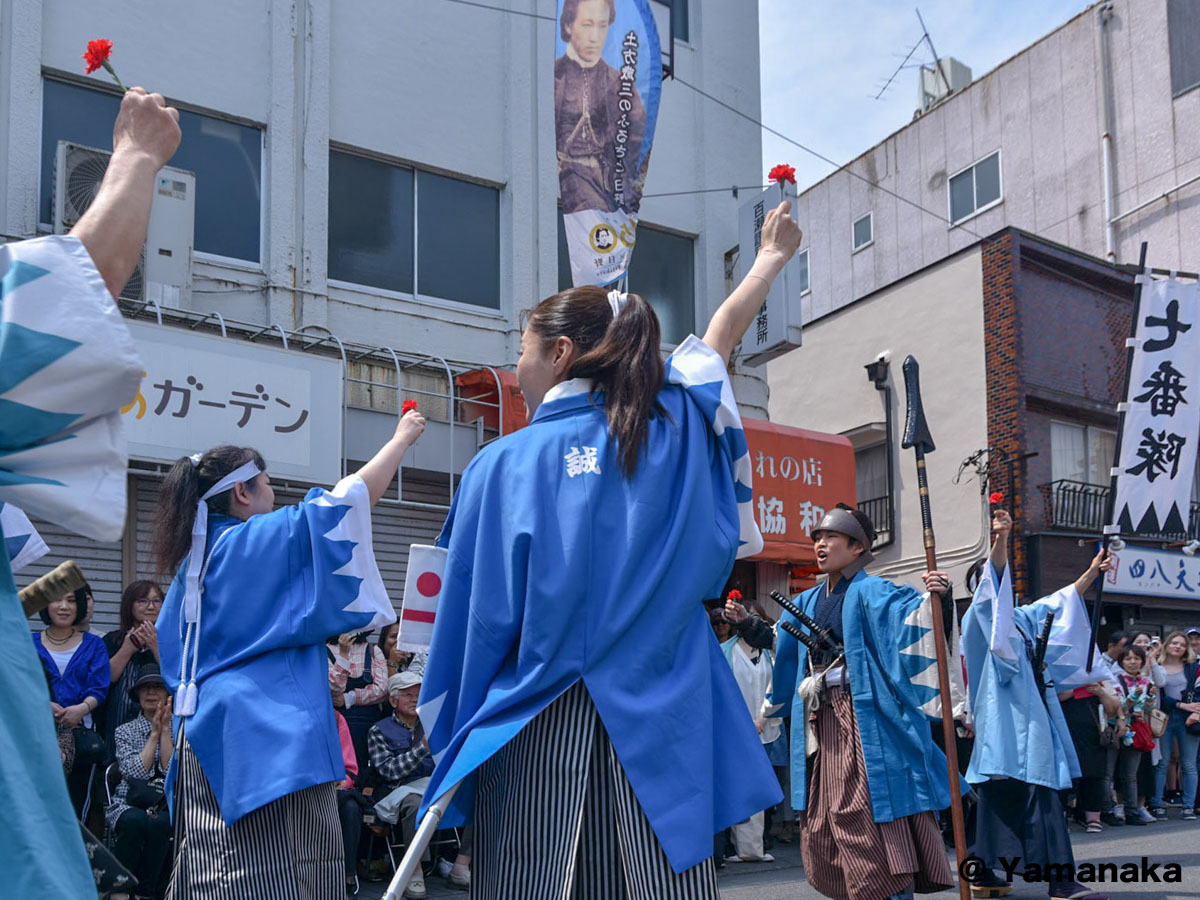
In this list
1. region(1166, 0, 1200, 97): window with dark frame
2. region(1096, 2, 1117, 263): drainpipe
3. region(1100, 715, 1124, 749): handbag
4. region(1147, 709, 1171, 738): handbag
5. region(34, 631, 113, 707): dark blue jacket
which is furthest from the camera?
region(1096, 2, 1117, 263): drainpipe

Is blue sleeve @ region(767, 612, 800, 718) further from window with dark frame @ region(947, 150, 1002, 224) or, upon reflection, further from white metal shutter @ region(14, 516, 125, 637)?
window with dark frame @ region(947, 150, 1002, 224)

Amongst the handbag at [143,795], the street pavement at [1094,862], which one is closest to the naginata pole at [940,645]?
the street pavement at [1094,862]

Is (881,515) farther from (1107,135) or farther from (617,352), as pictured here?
(617,352)

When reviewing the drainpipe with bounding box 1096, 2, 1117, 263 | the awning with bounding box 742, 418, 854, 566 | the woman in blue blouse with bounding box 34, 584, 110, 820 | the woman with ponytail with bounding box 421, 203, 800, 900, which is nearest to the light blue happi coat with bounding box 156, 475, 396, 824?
the woman with ponytail with bounding box 421, 203, 800, 900

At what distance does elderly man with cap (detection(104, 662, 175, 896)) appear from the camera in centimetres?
672

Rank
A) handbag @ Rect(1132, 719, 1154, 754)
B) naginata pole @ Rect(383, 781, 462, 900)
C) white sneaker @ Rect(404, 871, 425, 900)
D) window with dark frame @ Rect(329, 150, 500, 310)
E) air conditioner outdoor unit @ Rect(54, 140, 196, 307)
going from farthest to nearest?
handbag @ Rect(1132, 719, 1154, 754) → window with dark frame @ Rect(329, 150, 500, 310) → air conditioner outdoor unit @ Rect(54, 140, 196, 307) → white sneaker @ Rect(404, 871, 425, 900) → naginata pole @ Rect(383, 781, 462, 900)

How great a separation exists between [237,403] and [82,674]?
2780mm

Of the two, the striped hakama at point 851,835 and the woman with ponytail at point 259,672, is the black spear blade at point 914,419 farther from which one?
the woman with ponytail at point 259,672

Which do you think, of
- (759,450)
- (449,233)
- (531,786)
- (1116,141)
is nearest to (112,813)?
(531,786)

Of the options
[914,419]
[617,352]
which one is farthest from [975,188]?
[617,352]

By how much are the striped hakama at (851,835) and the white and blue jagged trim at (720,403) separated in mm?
3175

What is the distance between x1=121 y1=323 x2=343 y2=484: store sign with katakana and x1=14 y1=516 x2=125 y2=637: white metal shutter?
1.00 metres

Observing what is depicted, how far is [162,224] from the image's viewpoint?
9.61 m

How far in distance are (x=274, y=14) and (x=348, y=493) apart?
26.6 ft
